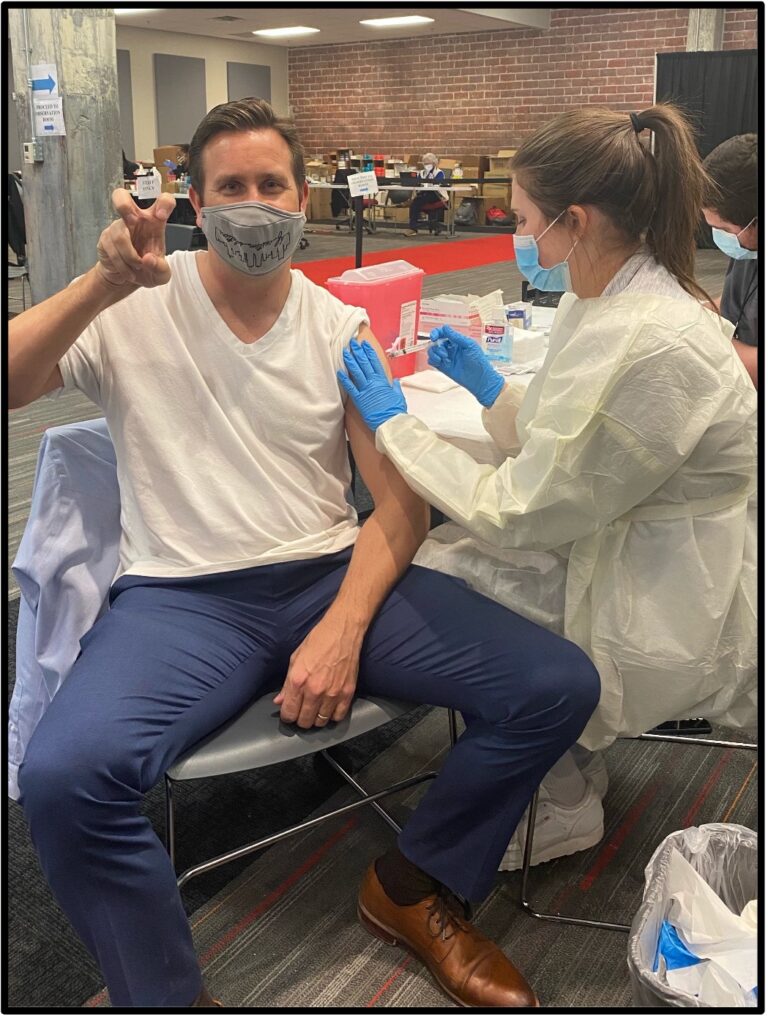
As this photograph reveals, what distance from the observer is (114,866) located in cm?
115

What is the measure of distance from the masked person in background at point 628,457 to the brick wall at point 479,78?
1082cm

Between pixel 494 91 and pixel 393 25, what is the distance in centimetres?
166

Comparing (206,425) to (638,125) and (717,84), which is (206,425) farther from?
(717,84)

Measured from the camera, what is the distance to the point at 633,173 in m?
1.36

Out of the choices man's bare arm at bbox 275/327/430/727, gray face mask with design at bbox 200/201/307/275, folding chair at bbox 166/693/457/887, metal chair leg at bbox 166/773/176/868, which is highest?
gray face mask with design at bbox 200/201/307/275

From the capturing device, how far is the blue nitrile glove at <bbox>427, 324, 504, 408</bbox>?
182cm

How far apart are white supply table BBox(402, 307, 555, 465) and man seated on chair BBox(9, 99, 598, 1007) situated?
0.27 m

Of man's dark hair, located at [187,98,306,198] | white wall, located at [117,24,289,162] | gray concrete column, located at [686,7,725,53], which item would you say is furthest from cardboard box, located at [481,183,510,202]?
man's dark hair, located at [187,98,306,198]

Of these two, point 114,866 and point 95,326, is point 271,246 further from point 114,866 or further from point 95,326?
point 114,866

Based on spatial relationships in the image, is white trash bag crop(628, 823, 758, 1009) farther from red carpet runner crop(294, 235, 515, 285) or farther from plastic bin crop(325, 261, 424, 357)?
red carpet runner crop(294, 235, 515, 285)

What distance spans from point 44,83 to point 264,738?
5063mm

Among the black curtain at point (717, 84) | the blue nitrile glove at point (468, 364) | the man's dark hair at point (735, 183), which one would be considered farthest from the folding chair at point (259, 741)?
the black curtain at point (717, 84)

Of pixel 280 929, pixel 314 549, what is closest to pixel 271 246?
pixel 314 549

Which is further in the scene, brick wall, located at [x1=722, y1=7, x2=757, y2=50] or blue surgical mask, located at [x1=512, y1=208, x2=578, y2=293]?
brick wall, located at [x1=722, y1=7, x2=757, y2=50]
